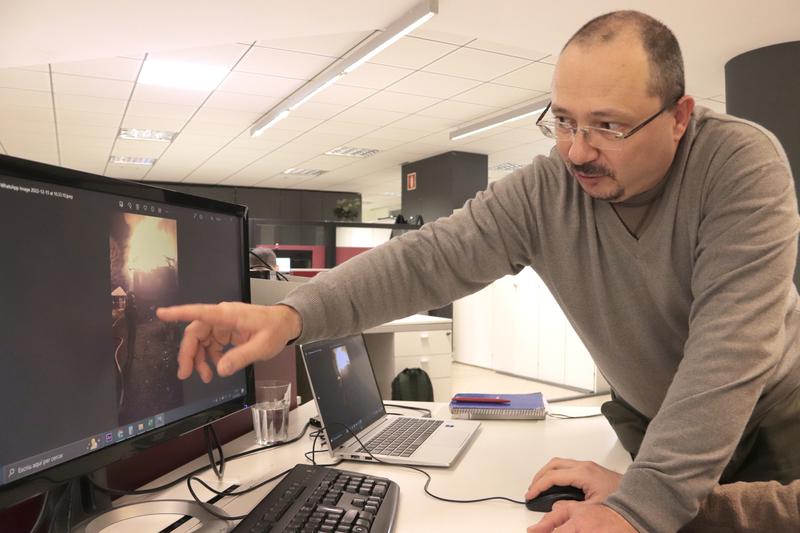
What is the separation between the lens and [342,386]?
4.38 feet

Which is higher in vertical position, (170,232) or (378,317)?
(170,232)

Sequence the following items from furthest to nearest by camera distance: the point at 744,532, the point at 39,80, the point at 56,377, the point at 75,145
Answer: the point at 75,145, the point at 39,80, the point at 744,532, the point at 56,377

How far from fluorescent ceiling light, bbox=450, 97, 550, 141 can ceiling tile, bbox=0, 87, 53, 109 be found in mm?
4058

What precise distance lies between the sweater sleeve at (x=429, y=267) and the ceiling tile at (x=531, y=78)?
390 cm

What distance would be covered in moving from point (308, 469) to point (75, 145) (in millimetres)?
7928

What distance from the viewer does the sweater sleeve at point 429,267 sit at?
3.13ft

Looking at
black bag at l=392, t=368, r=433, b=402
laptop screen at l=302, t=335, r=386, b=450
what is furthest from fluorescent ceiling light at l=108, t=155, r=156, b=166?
laptop screen at l=302, t=335, r=386, b=450

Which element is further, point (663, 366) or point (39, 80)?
point (39, 80)

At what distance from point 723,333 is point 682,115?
373 mm

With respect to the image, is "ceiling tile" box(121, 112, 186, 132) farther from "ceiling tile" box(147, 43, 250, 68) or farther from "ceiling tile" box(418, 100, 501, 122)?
"ceiling tile" box(418, 100, 501, 122)

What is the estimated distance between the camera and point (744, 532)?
79 centimetres

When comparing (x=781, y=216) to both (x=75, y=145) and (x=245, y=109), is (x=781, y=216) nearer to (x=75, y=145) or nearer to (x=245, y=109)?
(x=245, y=109)

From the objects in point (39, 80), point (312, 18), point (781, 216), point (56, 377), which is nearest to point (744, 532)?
point (781, 216)

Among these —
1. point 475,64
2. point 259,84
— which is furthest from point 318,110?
point 475,64
